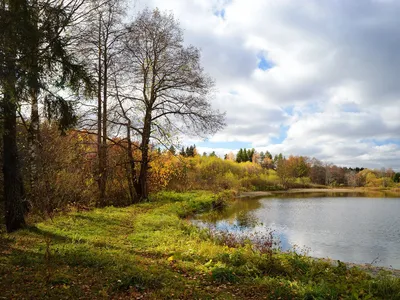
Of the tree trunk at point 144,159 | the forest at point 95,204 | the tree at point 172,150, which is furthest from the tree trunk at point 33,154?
the tree at point 172,150

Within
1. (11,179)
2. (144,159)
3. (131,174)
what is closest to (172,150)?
(144,159)

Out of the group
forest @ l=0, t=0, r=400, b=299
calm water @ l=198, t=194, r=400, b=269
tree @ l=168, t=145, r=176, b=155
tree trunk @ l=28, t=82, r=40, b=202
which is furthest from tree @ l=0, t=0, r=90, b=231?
tree @ l=168, t=145, r=176, b=155

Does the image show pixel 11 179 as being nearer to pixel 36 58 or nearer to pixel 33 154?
pixel 33 154

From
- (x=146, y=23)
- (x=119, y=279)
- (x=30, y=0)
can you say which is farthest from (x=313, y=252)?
(x=146, y=23)

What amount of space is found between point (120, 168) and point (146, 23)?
898 centimetres

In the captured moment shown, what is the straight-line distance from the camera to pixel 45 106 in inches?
301

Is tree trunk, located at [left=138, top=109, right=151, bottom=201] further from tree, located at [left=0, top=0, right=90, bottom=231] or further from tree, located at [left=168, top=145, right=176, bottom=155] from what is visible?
tree, located at [left=0, top=0, right=90, bottom=231]

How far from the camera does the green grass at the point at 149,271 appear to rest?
204 inches

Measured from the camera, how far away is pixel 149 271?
6.20 metres

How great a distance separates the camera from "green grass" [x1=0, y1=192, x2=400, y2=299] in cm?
517

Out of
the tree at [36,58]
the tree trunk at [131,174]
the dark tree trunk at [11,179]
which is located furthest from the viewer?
the tree trunk at [131,174]

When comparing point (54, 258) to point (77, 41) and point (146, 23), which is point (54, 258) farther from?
point (146, 23)

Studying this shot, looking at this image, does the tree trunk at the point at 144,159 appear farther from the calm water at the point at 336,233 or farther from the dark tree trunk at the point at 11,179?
the dark tree trunk at the point at 11,179

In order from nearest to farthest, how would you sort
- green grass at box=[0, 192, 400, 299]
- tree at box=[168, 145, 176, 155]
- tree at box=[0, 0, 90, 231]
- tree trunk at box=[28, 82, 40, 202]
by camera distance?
green grass at box=[0, 192, 400, 299], tree at box=[0, 0, 90, 231], tree trunk at box=[28, 82, 40, 202], tree at box=[168, 145, 176, 155]
